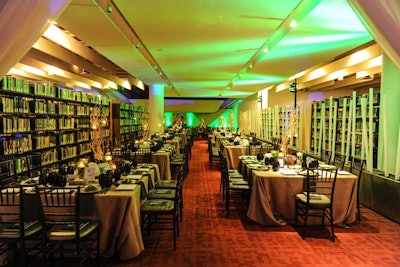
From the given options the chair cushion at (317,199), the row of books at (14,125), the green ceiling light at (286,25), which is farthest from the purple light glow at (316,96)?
the row of books at (14,125)

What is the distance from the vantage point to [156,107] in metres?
13.6

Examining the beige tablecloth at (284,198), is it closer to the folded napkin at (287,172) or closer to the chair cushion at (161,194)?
the folded napkin at (287,172)

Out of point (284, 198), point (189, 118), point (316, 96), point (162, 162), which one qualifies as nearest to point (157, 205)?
point (284, 198)

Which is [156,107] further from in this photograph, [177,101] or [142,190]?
[177,101]

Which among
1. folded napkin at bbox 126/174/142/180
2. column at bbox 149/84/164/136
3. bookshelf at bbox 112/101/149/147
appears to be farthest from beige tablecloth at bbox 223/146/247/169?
column at bbox 149/84/164/136

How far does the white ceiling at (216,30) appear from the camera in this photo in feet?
13.0

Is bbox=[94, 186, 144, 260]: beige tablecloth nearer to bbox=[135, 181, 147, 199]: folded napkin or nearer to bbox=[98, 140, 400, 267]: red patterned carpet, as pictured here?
bbox=[98, 140, 400, 267]: red patterned carpet

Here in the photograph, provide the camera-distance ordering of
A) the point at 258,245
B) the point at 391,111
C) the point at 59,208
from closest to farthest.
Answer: the point at 59,208, the point at 258,245, the point at 391,111

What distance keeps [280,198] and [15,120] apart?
465 cm

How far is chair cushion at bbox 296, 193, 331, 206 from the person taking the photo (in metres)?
4.13

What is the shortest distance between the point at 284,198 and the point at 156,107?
9.75 meters

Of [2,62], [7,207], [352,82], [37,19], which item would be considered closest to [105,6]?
[37,19]

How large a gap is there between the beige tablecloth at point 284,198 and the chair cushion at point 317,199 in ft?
0.61

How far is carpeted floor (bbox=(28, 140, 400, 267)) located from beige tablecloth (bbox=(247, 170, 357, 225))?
15 centimetres
